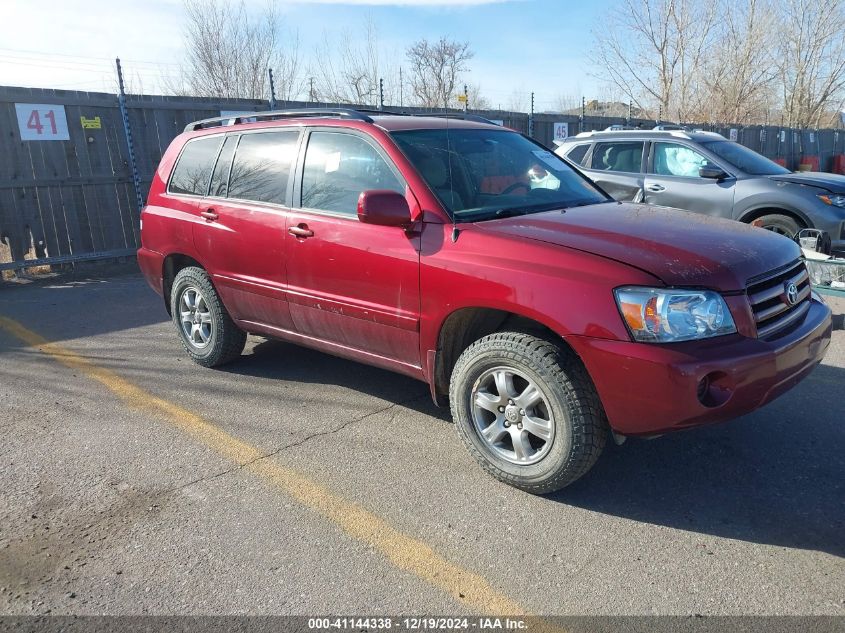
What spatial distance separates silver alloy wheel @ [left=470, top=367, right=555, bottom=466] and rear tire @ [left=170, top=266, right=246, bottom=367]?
2369 millimetres

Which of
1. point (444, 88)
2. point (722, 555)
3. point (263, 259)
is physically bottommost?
point (722, 555)

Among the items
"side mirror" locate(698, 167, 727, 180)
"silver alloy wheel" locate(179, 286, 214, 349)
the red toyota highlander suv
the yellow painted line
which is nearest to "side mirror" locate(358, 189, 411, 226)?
the red toyota highlander suv

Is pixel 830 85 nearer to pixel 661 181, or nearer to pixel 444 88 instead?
pixel 444 88

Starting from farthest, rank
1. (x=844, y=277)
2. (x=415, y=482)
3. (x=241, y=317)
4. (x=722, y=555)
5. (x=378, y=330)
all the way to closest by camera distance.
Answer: (x=844, y=277)
(x=241, y=317)
(x=378, y=330)
(x=415, y=482)
(x=722, y=555)

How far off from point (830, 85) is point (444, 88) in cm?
1931

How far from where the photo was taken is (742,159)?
848cm

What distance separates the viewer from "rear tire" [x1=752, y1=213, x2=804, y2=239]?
7805 millimetres

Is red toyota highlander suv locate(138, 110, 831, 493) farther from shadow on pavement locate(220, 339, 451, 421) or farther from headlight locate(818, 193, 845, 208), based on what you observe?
headlight locate(818, 193, 845, 208)

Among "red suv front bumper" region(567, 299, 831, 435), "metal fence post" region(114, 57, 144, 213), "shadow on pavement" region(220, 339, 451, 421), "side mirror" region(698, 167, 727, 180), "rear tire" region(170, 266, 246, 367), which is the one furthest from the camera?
"metal fence post" region(114, 57, 144, 213)

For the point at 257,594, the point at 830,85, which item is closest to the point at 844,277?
the point at 257,594

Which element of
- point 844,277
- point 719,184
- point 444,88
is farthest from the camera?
point 444,88

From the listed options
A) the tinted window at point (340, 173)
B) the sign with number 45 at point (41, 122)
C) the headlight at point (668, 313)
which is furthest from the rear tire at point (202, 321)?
the sign with number 45 at point (41, 122)

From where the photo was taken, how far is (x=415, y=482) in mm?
3512

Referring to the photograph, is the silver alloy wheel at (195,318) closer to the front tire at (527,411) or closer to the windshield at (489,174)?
the windshield at (489,174)
